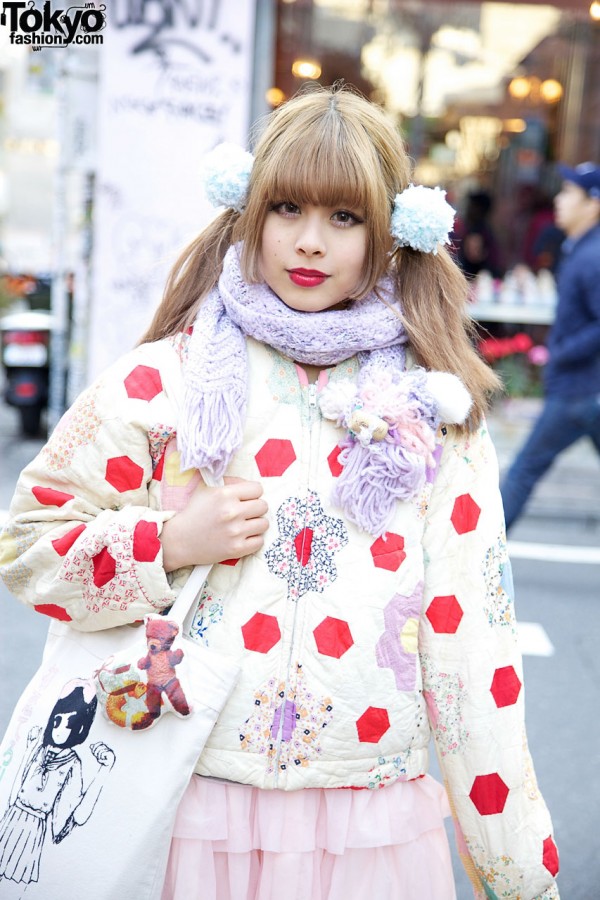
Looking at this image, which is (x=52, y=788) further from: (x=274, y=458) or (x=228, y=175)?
(x=228, y=175)

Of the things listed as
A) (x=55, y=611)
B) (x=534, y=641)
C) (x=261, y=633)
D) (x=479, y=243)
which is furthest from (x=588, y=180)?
(x=479, y=243)

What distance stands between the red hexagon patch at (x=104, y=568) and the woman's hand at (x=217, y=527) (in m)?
0.08

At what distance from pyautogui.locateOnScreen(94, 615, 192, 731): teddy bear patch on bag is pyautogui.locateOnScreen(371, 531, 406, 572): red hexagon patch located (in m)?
0.34

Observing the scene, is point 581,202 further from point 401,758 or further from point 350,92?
point 401,758

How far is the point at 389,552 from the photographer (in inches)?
67.8

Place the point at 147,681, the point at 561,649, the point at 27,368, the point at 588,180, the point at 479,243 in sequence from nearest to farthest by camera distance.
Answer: the point at 147,681 < the point at 561,649 < the point at 588,180 < the point at 27,368 < the point at 479,243

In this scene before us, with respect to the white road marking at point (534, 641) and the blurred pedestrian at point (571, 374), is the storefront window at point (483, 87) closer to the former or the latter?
the blurred pedestrian at point (571, 374)

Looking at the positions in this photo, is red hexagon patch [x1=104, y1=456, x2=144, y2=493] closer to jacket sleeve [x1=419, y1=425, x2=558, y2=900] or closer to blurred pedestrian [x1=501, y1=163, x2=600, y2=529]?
jacket sleeve [x1=419, y1=425, x2=558, y2=900]

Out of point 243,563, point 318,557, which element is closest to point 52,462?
point 243,563

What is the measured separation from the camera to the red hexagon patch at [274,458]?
1723 mm

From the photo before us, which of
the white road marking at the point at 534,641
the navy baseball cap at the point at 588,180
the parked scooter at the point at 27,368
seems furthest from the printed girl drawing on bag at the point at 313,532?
the parked scooter at the point at 27,368

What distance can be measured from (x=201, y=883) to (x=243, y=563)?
0.53 m

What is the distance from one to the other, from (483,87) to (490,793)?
1034 centimetres

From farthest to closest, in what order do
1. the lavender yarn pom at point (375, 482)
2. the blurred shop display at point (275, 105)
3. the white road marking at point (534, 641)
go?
the blurred shop display at point (275, 105) → the white road marking at point (534, 641) → the lavender yarn pom at point (375, 482)
